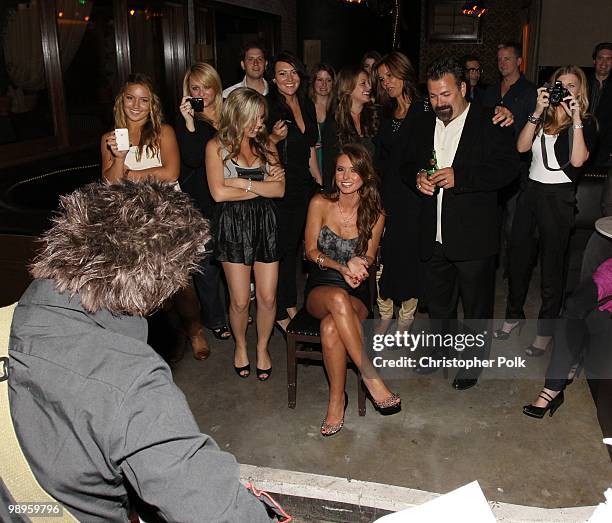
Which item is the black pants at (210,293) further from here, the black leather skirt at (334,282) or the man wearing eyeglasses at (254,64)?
the man wearing eyeglasses at (254,64)

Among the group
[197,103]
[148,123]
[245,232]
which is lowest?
[245,232]

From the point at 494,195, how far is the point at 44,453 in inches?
96.6

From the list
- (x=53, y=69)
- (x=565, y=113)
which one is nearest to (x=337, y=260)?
(x=565, y=113)

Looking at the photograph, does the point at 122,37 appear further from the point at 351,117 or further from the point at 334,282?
the point at 334,282

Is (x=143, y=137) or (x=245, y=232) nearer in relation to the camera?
(x=245, y=232)

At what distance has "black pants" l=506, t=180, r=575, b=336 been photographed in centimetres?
330

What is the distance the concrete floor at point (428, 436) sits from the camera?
2.50 m

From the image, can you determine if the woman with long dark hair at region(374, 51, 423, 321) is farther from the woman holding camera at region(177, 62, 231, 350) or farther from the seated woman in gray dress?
the woman holding camera at region(177, 62, 231, 350)

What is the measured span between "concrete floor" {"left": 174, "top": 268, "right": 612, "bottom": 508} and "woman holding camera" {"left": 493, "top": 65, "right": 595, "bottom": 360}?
0.43 metres

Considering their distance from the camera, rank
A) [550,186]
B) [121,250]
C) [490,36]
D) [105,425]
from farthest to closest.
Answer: [490,36]
[550,186]
[121,250]
[105,425]

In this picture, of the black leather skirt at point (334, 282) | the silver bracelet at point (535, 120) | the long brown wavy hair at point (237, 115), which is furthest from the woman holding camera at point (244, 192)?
the silver bracelet at point (535, 120)

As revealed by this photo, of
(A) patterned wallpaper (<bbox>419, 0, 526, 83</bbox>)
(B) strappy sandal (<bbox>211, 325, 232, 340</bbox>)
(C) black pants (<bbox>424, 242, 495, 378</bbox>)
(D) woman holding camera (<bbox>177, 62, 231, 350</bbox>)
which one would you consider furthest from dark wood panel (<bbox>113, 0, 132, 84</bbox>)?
(A) patterned wallpaper (<bbox>419, 0, 526, 83</bbox>)

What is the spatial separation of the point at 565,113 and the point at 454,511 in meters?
2.54

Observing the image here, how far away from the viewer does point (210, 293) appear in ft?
12.2
